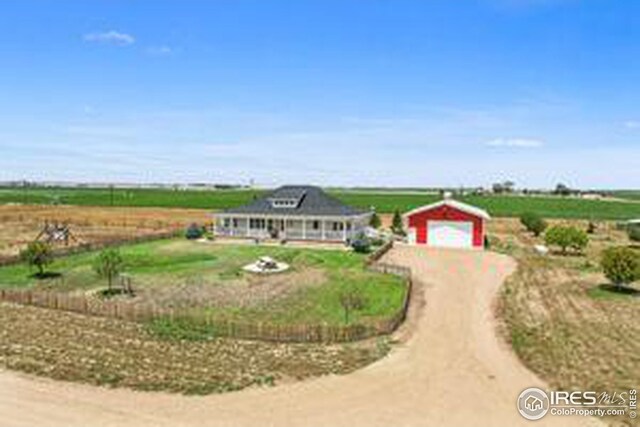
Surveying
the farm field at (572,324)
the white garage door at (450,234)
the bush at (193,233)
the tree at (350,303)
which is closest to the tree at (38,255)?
the tree at (350,303)

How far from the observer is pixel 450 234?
5616 centimetres

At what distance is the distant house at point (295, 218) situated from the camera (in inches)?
2192

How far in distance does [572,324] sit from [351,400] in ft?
47.1

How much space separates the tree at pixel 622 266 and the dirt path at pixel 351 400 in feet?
48.7

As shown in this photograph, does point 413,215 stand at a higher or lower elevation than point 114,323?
higher

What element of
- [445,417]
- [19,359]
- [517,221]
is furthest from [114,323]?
[517,221]

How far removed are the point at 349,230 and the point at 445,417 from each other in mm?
36988

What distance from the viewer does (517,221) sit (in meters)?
99.2

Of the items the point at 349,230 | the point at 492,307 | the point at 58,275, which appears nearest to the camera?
the point at 492,307

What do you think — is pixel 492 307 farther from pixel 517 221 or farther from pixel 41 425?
pixel 517 221

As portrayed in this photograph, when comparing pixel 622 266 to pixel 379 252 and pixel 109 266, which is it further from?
pixel 109 266

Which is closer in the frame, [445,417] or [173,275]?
[445,417]

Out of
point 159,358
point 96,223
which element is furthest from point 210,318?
point 96,223

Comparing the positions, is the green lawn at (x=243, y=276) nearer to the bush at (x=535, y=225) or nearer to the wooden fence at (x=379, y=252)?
the wooden fence at (x=379, y=252)
